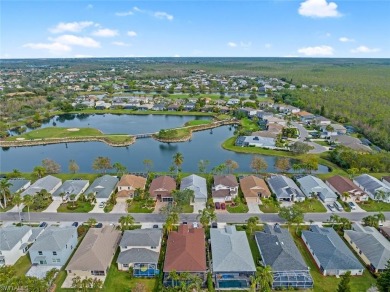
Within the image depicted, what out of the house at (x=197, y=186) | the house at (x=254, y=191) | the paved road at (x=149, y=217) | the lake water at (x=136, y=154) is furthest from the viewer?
the lake water at (x=136, y=154)

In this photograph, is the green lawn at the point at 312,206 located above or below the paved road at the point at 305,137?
below

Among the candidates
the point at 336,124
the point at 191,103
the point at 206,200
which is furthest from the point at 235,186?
the point at 191,103

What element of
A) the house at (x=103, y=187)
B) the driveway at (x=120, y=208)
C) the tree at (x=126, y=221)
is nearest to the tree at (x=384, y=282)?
the tree at (x=126, y=221)

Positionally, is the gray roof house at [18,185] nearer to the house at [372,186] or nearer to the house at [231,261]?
the house at [231,261]

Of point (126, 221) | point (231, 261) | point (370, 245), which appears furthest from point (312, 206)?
point (126, 221)

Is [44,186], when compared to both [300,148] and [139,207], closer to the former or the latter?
[139,207]

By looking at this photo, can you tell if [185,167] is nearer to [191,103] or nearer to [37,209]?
[37,209]

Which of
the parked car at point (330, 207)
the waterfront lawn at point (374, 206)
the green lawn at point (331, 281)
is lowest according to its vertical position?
the green lawn at point (331, 281)

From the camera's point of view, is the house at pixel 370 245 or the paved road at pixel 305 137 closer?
the house at pixel 370 245
